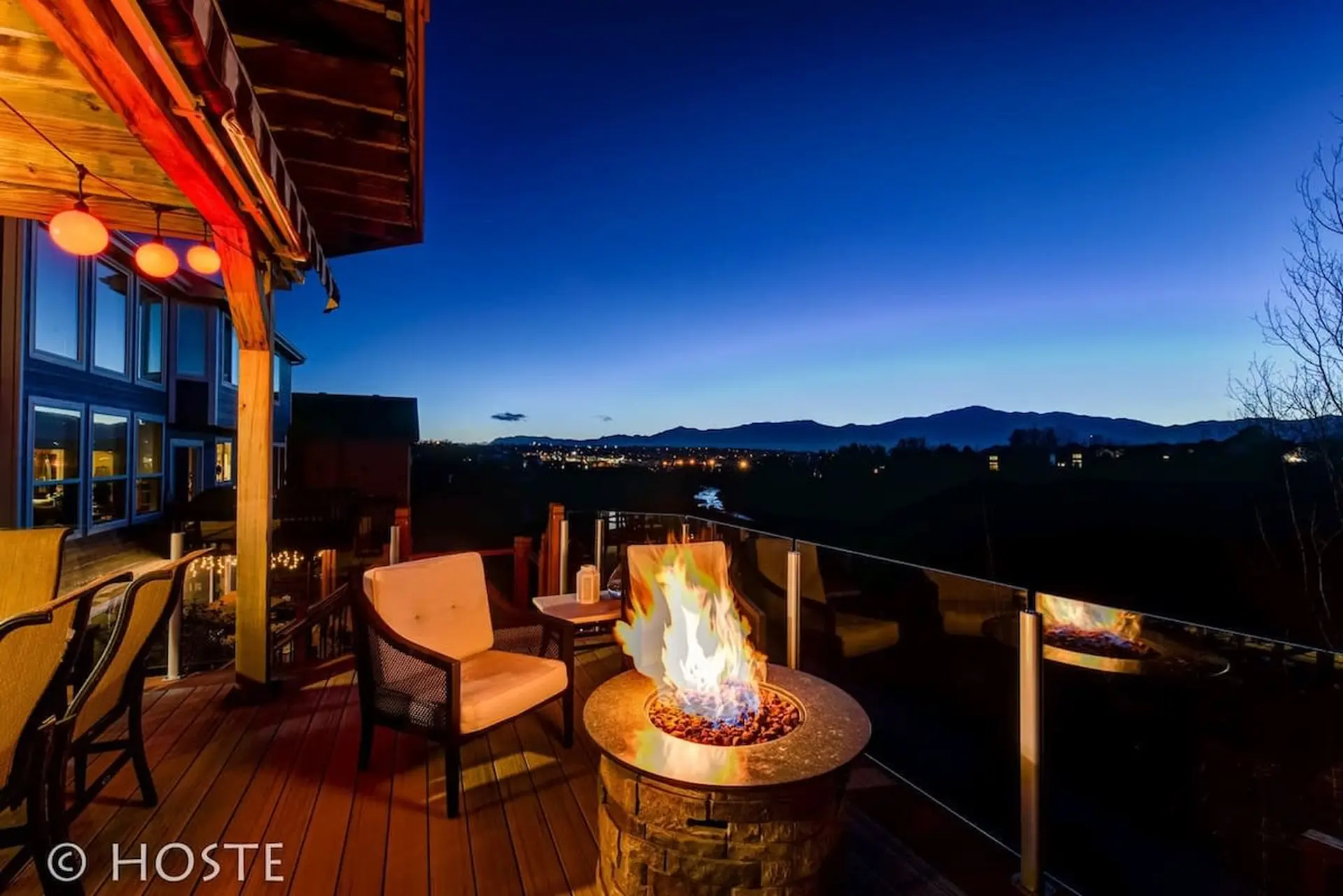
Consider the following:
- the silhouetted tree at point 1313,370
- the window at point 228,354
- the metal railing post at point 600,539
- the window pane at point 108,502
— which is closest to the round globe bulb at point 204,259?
the metal railing post at point 600,539

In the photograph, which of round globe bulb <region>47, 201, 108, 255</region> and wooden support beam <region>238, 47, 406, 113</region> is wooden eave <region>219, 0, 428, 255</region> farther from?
round globe bulb <region>47, 201, 108, 255</region>

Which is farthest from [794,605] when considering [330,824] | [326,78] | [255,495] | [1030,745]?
[326,78]

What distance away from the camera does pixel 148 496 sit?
10.5m

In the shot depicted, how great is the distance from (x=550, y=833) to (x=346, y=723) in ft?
5.52

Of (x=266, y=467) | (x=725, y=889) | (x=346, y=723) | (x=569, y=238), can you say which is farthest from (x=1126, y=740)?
(x=569, y=238)

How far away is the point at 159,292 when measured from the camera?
1074 cm

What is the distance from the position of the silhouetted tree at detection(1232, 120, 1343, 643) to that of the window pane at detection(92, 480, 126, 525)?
17254 millimetres

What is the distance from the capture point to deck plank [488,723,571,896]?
229 centimetres

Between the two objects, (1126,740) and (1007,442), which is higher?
(1007,442)

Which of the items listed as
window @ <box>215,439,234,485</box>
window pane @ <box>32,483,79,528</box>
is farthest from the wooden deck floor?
window @ <box>215,439,234,485</box>

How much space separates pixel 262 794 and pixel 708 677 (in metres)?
2.12

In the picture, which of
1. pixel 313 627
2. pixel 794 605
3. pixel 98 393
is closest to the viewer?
pixel 794 605

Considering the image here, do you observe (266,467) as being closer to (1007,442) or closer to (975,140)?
(975,140)

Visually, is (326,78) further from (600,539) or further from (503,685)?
(600,539)
